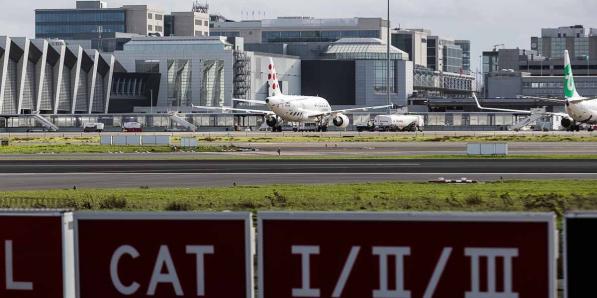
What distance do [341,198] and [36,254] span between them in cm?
3218

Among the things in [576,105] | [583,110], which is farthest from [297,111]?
[583,110]

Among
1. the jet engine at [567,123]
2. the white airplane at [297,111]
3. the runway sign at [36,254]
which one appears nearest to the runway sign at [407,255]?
the runway sign at [36,254]

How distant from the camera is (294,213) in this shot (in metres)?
10.2

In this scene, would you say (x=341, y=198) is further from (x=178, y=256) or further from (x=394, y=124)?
(x=394, y=124)

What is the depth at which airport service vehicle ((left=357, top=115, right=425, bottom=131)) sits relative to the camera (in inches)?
7411

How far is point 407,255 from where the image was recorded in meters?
9.91

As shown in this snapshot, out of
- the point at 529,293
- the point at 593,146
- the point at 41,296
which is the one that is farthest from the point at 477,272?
the point at 593,146

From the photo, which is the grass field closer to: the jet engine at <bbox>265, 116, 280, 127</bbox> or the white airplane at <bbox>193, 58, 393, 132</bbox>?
the white airplane at <bbox>193, 58, 393, 132</bbox>

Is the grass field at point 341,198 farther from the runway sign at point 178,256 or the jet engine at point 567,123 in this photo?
the jet engine at point 567,123

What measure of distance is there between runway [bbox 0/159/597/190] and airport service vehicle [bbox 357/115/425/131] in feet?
356

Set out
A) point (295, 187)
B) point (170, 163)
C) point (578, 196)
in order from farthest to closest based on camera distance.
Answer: point (170, 163) < point (295, 187) < point (578, 196)

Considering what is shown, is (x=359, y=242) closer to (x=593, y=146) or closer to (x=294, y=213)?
(x=294, y=213)

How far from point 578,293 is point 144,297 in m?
3.39

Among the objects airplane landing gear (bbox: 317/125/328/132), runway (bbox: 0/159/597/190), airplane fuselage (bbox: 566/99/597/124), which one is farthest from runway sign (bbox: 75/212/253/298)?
airplane landing gear (bbox: 317/125/328/132)
